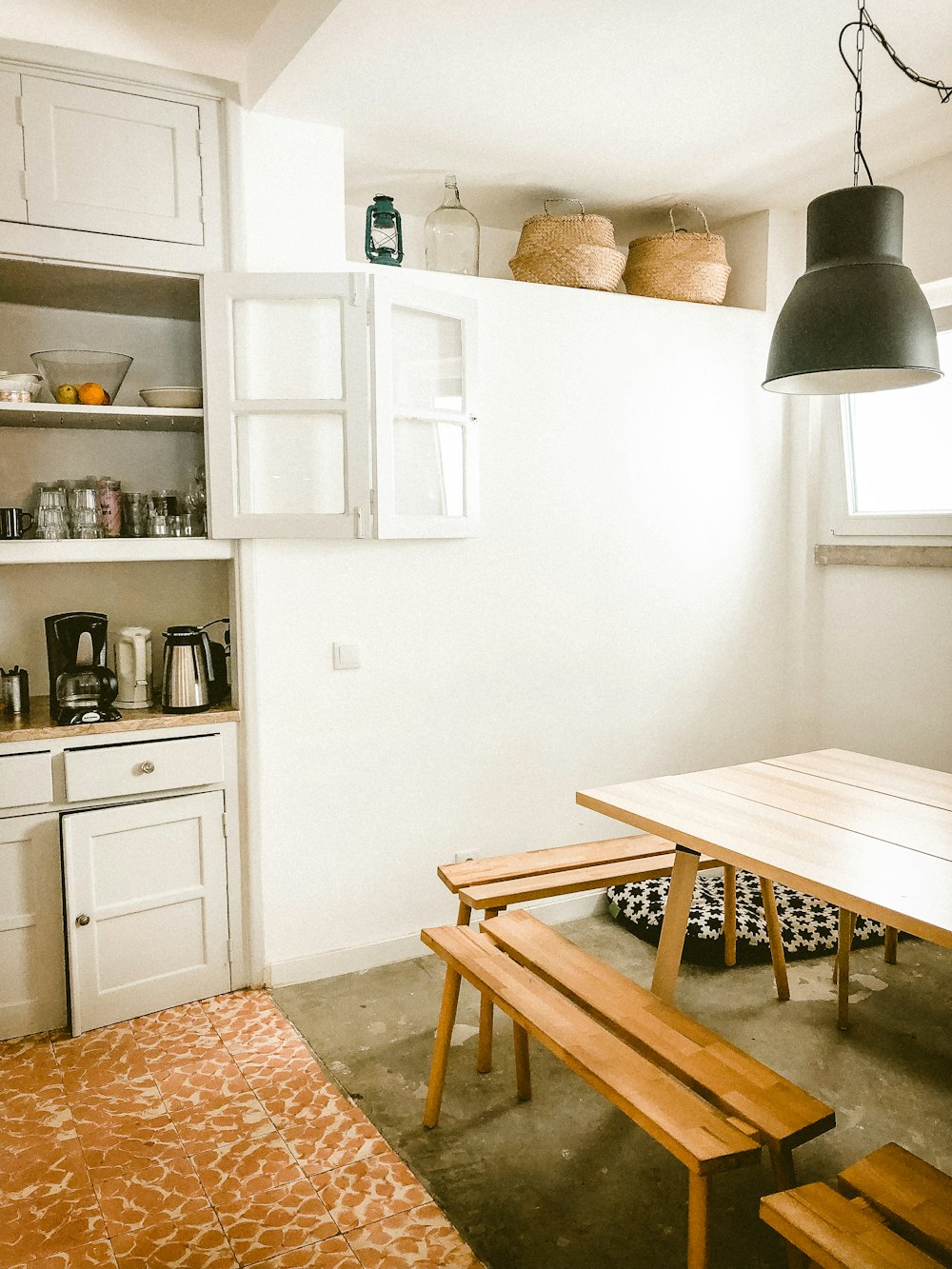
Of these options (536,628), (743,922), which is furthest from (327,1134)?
(536,628)

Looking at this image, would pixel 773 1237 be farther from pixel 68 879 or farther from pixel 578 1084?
pixel 68 879

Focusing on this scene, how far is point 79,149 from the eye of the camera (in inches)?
101

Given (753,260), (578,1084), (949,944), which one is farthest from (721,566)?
(949,944)

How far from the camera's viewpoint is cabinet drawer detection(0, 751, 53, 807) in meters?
2.62

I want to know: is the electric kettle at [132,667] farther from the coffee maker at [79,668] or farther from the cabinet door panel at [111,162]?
the cabinet door panel at [111,162]

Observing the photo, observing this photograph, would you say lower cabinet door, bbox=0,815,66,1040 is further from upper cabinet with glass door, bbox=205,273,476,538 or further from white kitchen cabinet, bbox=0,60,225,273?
white kitchen cabinet, bbox=0,60,225,273

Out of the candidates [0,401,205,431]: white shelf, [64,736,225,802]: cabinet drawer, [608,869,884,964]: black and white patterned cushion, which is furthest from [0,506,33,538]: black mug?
[608,869,884,964]: black and white patterned cushion

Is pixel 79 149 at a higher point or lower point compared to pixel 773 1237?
higher

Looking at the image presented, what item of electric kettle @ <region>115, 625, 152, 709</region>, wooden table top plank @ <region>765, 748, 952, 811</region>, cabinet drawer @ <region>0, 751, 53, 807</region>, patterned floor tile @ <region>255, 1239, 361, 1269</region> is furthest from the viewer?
electric kettle @ <region>115, 625, 152, 709</region>

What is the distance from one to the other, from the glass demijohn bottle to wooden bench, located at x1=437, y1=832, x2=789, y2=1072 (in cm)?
201

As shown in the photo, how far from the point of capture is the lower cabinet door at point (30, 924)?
266cm

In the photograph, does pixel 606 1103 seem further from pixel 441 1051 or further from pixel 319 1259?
pixel 319 1259

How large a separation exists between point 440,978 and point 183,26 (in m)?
2.94

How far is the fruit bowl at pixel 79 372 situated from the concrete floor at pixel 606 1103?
75.4 inches
